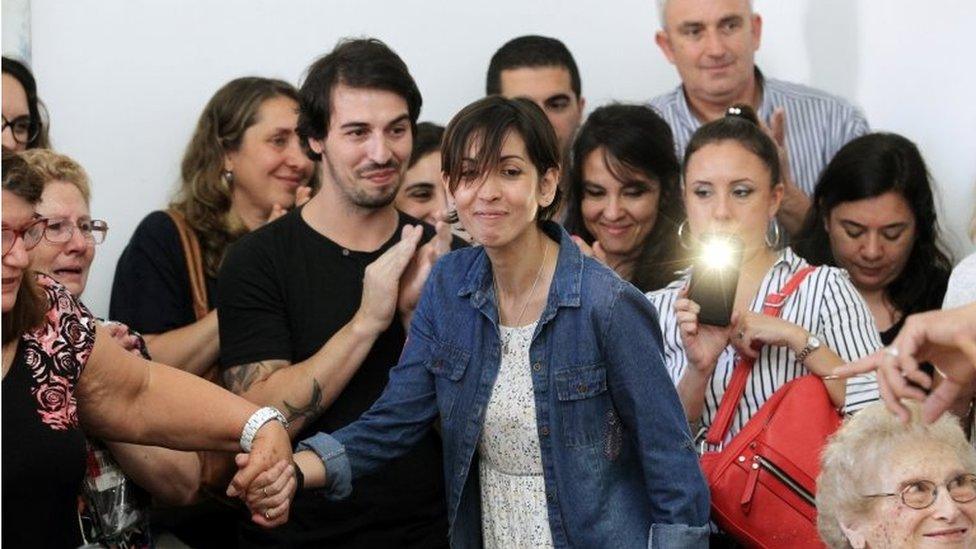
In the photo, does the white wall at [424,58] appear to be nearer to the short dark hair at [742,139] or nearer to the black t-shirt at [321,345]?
the short dark hair at [742,139]

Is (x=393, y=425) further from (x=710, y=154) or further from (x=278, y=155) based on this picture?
(x=278, y=155)

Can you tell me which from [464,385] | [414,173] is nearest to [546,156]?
[464,385]

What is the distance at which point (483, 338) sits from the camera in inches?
121

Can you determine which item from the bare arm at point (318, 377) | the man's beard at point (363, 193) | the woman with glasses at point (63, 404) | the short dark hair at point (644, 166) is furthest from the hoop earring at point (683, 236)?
the woman with glasses at point (63, 404)

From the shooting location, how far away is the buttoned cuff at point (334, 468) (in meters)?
3.11

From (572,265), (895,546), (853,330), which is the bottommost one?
(895,546)

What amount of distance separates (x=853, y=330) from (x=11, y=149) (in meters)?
1.93

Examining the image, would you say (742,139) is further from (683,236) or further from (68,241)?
(68,241)

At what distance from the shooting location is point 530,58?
4676 mm

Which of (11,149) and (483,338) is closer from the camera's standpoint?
(483,338)

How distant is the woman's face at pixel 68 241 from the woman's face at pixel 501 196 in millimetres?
1012

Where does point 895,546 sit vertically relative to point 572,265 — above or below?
below

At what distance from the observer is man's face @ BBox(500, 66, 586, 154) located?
462cm

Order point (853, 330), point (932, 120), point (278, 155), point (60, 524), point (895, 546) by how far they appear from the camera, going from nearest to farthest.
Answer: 1. point (60, 524)
2. point (895, 546)
3. point (853, 330)
4. point (278, 155)
5. point (932, 120)
